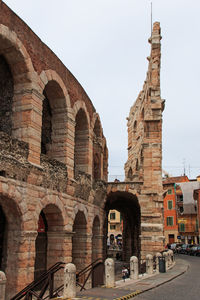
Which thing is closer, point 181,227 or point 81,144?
point 81,144

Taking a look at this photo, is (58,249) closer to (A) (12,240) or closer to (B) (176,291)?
(A) (12,240)

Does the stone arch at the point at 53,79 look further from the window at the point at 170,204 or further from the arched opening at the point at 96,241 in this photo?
the window at the point at 170,204

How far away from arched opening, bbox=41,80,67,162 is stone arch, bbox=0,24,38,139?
2353 mm

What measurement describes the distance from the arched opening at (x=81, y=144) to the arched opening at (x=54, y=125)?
2.77m

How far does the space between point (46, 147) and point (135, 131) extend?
17611mm

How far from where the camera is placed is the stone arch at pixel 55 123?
15.4m

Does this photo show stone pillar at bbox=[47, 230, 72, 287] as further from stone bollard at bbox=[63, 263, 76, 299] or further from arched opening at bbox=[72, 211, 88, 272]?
stone bollard at bbox=[63, 263, 76, 299]

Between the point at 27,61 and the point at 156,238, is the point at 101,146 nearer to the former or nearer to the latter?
the point at 156,238

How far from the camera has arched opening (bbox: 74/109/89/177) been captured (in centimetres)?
1861

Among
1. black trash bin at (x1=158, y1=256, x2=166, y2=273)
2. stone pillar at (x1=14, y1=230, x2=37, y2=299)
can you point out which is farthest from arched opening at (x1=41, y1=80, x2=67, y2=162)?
black trash bin at (x1=158, y1=256, x2=166, y2=273)

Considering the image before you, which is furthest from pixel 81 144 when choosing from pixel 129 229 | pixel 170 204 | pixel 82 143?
pixel 170 204

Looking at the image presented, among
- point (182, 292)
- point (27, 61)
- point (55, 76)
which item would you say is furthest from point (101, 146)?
point (182, 292)

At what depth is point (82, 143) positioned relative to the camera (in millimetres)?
18750

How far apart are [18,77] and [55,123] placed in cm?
334
